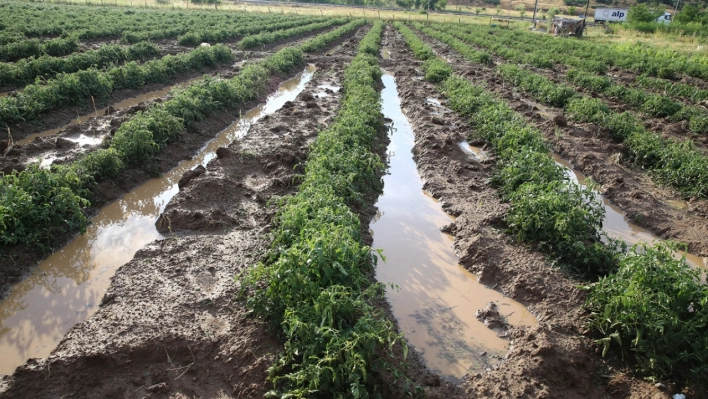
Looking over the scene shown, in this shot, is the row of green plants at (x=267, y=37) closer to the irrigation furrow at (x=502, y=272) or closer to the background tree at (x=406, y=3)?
the irrigation furrow at (x=502, y=272)

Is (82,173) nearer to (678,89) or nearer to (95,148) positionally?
(95,148)

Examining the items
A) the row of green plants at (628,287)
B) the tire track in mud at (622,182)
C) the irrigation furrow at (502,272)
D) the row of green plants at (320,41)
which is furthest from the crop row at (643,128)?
the row of green plants at (320,41)

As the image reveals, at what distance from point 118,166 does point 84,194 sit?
3.02 feet

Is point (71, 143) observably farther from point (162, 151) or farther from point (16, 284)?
point (16, 284)

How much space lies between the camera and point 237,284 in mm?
5484

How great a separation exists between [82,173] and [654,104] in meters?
16.2

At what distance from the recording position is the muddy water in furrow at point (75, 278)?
4742 millimetres

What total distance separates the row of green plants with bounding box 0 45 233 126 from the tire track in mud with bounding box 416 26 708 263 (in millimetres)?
12404

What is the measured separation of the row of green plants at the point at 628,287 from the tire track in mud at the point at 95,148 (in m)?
6.85

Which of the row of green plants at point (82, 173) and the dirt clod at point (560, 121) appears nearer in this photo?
the row of green plants at point (82, 173)

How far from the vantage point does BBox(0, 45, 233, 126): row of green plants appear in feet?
33.8

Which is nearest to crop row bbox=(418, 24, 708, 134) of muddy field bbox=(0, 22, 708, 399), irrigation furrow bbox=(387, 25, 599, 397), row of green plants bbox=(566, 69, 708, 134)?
row of green plants bbox=(566, 69, 708, 134)

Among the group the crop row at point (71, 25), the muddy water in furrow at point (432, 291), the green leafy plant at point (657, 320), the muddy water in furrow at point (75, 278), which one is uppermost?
the crop row at point (71, 25)

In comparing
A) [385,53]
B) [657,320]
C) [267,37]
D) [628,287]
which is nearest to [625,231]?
[628,287]
